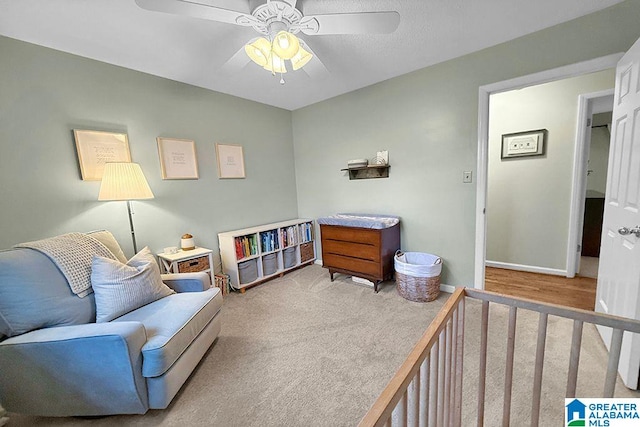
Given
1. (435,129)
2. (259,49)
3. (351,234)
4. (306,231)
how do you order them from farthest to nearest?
(306,231) → (351,234) → (435,129) → (259,49)

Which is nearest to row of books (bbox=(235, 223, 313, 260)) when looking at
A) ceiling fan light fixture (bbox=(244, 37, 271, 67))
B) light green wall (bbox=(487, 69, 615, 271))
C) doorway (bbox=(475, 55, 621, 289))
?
ceiling fan light fixture (bbox=(244, 37, 271, 67))

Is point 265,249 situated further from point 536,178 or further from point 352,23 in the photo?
point 536,178

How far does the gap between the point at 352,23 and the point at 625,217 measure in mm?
1919

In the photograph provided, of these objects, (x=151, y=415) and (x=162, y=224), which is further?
(x=162, y=224)

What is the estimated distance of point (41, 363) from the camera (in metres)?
1.22

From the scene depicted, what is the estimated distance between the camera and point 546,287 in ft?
8.55

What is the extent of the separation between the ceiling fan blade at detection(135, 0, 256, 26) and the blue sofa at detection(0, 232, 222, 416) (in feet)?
4.90

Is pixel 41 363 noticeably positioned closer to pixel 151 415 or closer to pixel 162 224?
pixel 151 415

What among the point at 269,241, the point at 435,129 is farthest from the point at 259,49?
the point at 269,241

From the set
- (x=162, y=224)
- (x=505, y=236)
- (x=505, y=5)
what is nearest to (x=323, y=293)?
(x=162, y=224)

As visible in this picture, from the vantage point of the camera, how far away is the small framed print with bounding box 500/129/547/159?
2.84 metres

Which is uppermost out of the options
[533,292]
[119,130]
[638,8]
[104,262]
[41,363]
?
[638,8]

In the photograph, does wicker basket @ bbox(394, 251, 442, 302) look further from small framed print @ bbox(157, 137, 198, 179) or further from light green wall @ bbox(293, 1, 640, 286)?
small framed print @ bbox(157, 137, 198, 179)

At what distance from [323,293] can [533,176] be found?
9.28 feet
